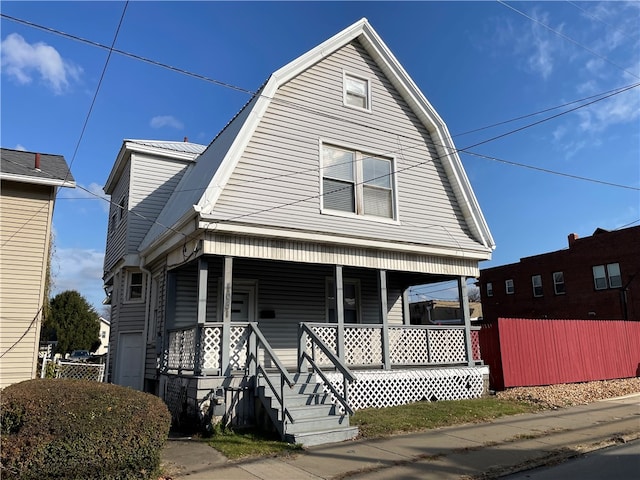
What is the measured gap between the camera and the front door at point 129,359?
14.5 metres

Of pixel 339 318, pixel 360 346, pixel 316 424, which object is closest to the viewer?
pixel 316 424

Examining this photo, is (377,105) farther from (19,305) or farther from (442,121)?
(19,305)

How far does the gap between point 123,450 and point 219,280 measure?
7.53m

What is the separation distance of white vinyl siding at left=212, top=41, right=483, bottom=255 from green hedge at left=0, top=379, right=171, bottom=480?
492 cm

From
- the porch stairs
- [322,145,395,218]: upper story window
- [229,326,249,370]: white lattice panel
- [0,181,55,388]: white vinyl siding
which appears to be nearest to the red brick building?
[322,145,395,218]: upper story window

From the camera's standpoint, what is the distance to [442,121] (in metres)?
14.1

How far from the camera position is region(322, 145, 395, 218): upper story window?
40.9 ft

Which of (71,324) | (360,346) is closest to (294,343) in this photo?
(360,346)

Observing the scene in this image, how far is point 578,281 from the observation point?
Result: 3116 cm

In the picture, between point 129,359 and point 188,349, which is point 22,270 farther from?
point 188,349

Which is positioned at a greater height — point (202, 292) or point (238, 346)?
point (202, 292)

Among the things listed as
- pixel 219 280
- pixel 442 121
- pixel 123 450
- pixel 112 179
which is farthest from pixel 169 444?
pixel 112 179

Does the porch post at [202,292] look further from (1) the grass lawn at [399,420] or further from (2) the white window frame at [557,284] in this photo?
(2) the white window frame at [557,284]

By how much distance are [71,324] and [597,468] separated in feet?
142
